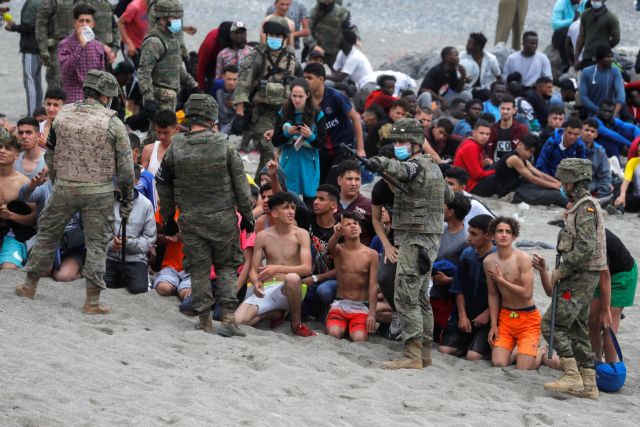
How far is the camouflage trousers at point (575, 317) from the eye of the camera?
7586mm

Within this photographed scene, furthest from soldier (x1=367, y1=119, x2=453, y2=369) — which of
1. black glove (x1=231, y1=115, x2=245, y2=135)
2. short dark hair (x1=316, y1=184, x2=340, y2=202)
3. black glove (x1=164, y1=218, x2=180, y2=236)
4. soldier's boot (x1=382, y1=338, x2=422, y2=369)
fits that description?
black glove (x1=231, y1=115, x2=245, y2=135)

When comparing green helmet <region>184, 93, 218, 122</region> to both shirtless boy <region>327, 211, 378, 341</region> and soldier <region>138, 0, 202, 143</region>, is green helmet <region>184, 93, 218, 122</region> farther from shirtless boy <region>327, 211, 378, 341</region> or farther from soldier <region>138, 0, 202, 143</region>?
soldier <region>138, 0, 202, 143</region>

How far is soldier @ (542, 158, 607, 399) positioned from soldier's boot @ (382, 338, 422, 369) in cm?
87

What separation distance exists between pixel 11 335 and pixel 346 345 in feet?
8.11

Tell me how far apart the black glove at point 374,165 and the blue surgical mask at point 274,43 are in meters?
4.09

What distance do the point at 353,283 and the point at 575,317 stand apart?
6.13 ft

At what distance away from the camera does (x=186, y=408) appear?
623 centimetres

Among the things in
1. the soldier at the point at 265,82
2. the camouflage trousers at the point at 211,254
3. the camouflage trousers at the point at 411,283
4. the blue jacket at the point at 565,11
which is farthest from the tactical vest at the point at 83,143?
the blue jacket at the point at 565,11

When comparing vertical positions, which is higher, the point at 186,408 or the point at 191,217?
the point at 191,217

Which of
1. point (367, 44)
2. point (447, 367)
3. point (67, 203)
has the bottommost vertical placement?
point (447, 367)

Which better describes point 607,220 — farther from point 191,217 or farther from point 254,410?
point 254,410

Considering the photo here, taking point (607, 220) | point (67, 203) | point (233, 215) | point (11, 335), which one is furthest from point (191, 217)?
point (607, 220)

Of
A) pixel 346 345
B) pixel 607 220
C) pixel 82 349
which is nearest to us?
pixel 82 349

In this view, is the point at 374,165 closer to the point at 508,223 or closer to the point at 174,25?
the point at 508,223
